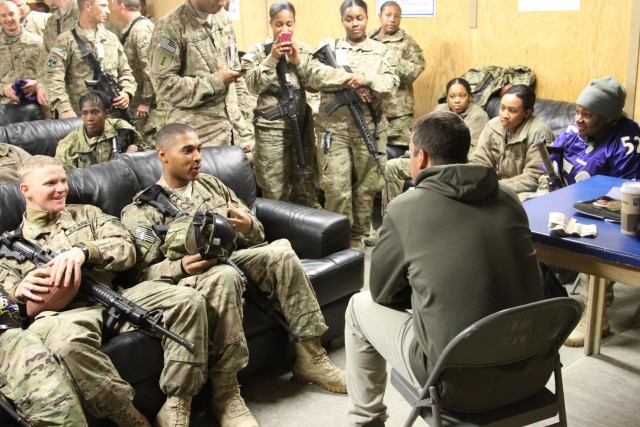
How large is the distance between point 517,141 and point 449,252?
2315 mm

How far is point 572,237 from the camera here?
2.28 m

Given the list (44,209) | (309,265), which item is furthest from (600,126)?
(44,209)

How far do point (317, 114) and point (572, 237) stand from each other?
2.31m

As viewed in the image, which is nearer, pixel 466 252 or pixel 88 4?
pixel 466 252

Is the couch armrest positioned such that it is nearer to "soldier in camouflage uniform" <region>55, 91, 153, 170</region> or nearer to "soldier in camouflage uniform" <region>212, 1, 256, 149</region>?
"soldier in camouflage uniform" <region>212, 1, 256, 149</region>

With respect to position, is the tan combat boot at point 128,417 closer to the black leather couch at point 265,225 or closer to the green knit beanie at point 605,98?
the black leather couch at point 265,225

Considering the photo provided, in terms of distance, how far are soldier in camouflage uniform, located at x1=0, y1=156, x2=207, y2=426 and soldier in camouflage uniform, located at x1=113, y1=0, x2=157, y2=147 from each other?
3.04 meters

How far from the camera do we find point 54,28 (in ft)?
18.0

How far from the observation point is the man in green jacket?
1.75 m

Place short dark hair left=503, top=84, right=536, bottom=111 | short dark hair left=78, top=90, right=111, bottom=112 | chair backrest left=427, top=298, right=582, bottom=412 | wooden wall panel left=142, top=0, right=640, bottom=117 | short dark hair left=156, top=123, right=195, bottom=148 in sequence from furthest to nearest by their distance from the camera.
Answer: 1. wooden wall panel left=142, top=0, right=640, bottom=117
2. short dark hair left=78, top=90, right=111, bottom=112
3. short dark hair left=503, top=84, right=536, bottom=111
4. short dark hair left=156, top=123, right=195, bottom=148
5. chair backrest left=427, top=298, right=582, bottom=412

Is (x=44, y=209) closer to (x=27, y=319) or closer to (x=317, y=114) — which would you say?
(x=27, y=319)

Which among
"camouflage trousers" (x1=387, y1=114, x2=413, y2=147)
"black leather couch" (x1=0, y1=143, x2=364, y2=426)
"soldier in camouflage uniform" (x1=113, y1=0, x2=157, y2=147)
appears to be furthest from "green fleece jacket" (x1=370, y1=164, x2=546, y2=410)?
"soldier in camouflage uniform" (x1=113, y1=0, x2=157, y2=147)

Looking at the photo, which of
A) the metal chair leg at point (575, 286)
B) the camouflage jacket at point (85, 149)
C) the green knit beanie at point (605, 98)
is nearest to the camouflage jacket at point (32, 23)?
the camouflage jacket at point (85, 149)

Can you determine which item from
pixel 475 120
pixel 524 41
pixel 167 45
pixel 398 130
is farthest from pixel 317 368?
pixel 524 41
